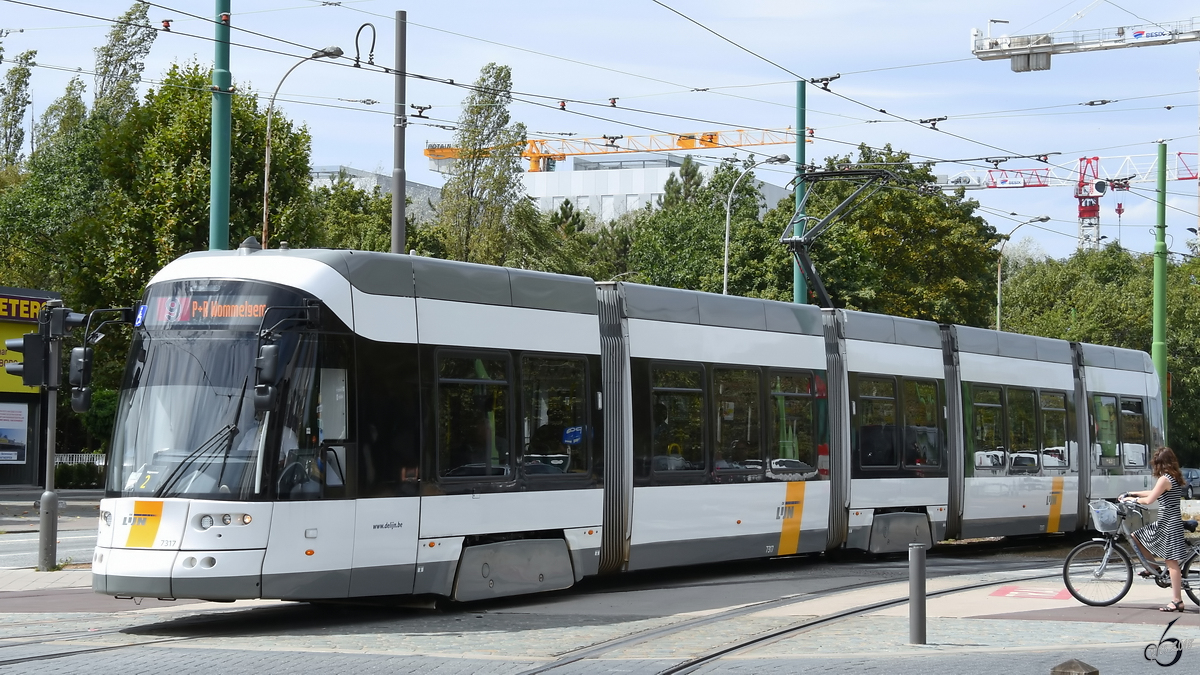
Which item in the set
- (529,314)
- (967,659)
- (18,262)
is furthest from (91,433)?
(967,659)

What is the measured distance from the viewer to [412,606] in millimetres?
12641

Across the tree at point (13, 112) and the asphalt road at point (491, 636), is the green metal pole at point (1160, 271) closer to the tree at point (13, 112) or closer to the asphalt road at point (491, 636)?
the asphalt road at point (491, 636)

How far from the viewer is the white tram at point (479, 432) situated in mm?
10859

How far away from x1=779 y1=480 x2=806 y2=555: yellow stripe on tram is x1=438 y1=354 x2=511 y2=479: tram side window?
4872 mm

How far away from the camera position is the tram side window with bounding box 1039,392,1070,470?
21.9m

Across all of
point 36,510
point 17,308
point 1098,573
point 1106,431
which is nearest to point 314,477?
point 1098,573

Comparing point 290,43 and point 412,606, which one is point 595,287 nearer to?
point 412,606

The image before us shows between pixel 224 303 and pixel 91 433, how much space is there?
36945 millimetres

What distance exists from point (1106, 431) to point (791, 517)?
956 centimetres

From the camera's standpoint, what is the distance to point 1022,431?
838 inches

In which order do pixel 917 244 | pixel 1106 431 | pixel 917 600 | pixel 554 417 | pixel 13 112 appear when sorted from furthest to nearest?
1. pixel 13 112
2. pixel 917 244
3. pixel 1106 431
4. pixel 554 417
5. pixel 917 600

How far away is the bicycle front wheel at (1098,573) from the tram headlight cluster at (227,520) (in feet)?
24.1

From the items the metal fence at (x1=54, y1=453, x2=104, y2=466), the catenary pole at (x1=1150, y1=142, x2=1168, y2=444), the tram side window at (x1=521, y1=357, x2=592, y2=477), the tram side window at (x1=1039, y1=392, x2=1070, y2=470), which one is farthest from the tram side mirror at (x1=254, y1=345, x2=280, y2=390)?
the metal fence at (x1=54, y1=453, x2=104, y2=466)

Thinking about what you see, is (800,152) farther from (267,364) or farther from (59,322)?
(267,364)
